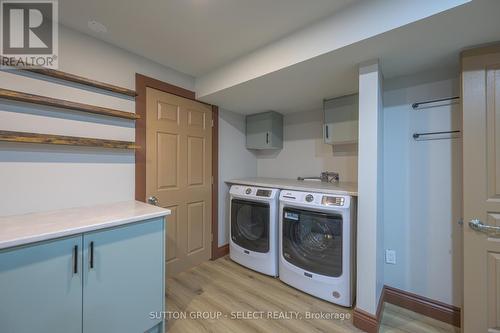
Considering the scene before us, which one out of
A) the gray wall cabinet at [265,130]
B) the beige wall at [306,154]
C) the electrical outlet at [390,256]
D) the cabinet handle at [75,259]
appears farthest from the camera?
the gray wall cabinet at [265,130]

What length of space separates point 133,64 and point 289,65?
142 cm

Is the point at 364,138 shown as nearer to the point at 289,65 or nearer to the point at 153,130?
the point at 289,65

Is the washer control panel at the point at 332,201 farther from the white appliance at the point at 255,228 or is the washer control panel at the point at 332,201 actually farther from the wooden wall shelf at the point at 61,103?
the wooden wall shelf at the point at 61,103

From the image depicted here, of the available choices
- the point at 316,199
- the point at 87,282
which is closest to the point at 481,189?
the point at 316,199

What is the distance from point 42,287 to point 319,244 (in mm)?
1869

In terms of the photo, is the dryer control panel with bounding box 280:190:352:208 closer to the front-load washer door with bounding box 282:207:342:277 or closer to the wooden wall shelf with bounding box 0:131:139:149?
the front-load washer door with bounding box 282:207:342:277

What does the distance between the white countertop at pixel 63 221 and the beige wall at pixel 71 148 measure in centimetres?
13

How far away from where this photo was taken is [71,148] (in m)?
1.53

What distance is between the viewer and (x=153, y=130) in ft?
6.61

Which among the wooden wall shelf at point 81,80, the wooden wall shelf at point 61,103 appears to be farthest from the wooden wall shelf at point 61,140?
the wooden wall shelf at point 81,80

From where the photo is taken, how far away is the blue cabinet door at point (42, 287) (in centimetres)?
91

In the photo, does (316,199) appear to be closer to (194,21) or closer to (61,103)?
(194,21)

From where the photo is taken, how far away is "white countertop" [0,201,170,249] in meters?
0.95

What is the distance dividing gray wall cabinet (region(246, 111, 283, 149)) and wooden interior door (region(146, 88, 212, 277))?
0.70 m
